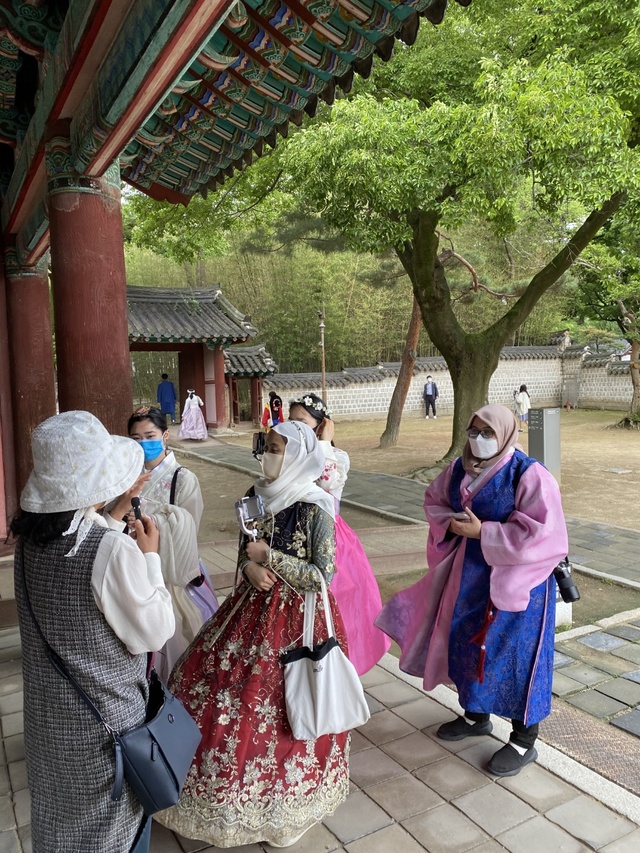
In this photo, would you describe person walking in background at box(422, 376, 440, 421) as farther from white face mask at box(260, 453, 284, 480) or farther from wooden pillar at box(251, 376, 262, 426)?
white face mask at box(260, 453, 284, 480)

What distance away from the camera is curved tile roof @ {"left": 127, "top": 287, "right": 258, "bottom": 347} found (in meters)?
18.8

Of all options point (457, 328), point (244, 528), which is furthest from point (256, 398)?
point (244, 528)

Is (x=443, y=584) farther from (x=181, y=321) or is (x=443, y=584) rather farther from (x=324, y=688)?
(x=181, y=321)


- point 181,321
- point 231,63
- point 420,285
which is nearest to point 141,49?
point 231,63

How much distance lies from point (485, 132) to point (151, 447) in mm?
5453

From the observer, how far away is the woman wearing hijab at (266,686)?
222 centimetres

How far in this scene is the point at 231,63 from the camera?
305 cm

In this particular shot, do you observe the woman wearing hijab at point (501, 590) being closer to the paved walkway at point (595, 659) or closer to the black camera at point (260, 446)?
the paved walkway at point (595, 659)

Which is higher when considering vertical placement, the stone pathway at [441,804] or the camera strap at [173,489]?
the camera strap at [173,489]

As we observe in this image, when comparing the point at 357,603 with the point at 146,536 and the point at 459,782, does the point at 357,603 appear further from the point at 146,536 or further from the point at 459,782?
the point at 146,536

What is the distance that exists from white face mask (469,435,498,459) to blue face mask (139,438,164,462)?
151 cm

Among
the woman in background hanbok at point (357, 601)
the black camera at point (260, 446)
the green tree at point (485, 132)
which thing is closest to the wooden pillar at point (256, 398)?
the green tree at point (485, 132)

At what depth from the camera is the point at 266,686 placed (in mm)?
2297

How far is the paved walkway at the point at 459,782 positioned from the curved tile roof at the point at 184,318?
1550 centimetres
